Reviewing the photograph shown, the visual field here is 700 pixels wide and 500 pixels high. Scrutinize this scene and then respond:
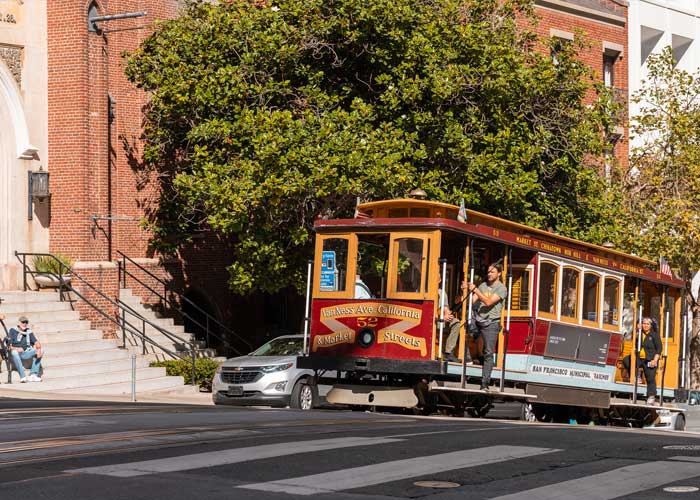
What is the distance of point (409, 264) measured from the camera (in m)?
17.9

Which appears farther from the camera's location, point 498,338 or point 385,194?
point 385,194

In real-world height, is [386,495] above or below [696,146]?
below

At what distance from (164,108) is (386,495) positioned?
767 inches

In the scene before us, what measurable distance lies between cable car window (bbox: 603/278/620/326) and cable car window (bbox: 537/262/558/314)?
2041 millimetres

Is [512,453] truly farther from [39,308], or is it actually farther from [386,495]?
[39,308]

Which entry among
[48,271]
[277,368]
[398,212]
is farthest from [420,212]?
[48,271]

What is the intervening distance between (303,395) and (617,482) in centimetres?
1294

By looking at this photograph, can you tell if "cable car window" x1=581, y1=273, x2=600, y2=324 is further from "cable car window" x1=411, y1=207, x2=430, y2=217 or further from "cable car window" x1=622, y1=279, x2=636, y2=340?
"cable car window" x1=411, y1=207, x2=430, y2=217

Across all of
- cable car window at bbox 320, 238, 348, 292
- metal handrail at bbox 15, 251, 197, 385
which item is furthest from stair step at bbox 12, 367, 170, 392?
cable car window at bbox 320, 238, 348, 292

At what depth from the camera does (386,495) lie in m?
9.62

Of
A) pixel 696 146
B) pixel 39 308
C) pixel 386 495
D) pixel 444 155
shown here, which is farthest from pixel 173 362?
pixel 386 495

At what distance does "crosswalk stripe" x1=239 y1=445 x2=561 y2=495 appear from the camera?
9922 millimetres

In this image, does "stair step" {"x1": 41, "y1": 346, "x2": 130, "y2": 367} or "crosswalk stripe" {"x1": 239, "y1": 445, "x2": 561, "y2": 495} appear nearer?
"crosswalk stripe" {"x1": 239, "y1": 445, "x2": 561, "y2": 495}

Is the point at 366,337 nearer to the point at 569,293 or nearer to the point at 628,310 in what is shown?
the point at 569,293
